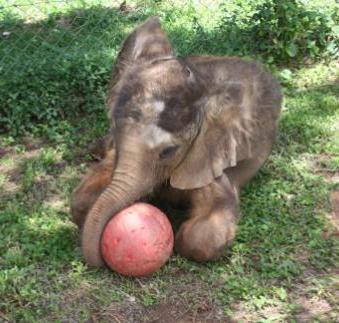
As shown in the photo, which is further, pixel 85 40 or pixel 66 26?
pixel 66 26

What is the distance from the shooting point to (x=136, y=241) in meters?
4.48

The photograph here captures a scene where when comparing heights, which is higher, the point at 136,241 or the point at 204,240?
the point at 136,241

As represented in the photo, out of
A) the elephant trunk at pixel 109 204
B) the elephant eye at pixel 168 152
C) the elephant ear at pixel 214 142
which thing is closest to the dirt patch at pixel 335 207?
the elephant ear at pixel 214 142

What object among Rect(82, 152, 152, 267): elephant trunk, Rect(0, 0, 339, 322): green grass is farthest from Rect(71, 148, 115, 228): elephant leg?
Rect(82, 152, 152, 267): elephant trunk

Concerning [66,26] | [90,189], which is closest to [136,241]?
[90,189]

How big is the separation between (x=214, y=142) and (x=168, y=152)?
0.40m

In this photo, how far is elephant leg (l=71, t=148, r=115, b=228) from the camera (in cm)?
503

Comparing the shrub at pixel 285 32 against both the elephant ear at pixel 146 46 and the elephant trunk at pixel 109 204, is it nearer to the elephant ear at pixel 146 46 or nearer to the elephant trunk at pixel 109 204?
the elephant ear at pixel 146 46

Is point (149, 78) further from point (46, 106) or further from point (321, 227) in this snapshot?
point (46, 106)

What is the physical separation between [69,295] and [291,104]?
3383 mm

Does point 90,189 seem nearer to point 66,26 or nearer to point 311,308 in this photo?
point 311,308

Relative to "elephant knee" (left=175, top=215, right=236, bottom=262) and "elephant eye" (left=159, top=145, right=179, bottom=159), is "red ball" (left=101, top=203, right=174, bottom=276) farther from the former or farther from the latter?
"elephant eye" (left=159, top=145, right=179, bottom=159)

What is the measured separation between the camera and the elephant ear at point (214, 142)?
4938 mm

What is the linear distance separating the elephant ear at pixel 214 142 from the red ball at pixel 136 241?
0.44 m
